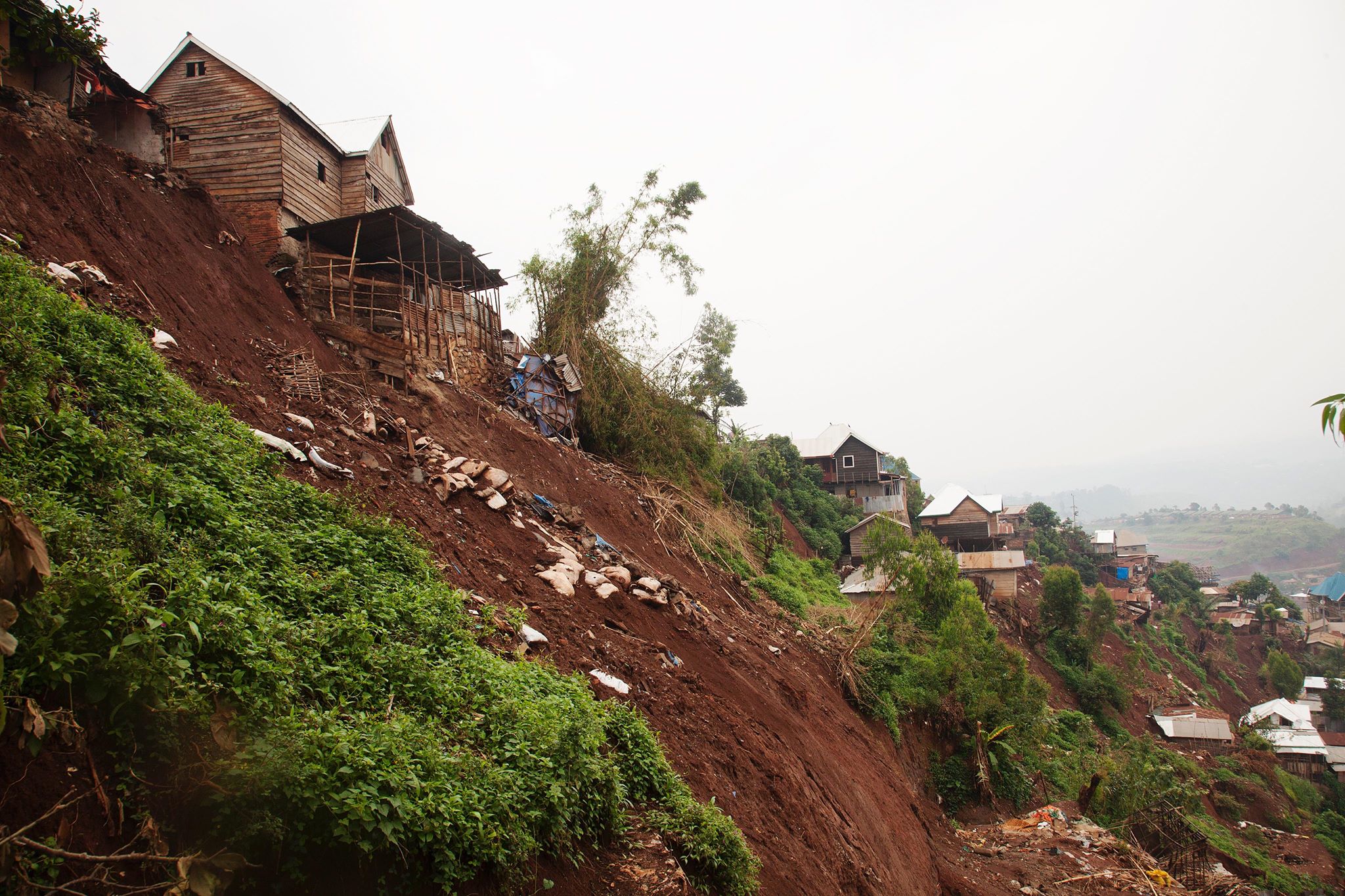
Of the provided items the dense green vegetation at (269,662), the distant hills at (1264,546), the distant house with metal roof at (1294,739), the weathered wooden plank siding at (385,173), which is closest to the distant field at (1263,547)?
the distant hills at (1264,546)

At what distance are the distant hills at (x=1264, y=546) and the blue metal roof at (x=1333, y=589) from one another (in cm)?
4079

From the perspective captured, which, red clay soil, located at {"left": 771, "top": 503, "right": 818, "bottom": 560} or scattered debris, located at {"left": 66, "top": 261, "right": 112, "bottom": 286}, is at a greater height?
scattered debris, located at {"left": 66, "top": 261, "right": 112, "bottom": 286}

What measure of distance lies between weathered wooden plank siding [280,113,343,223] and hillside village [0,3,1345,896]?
91mm

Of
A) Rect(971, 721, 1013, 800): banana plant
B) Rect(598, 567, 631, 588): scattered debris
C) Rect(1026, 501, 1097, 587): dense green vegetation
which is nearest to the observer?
Rect(598, 567, 631, 588): scattered debris

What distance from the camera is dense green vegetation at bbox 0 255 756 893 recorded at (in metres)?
3.42

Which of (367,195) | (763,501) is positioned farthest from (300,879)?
(763,501)

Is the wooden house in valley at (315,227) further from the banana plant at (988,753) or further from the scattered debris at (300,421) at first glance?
the banana plant at (988,753)

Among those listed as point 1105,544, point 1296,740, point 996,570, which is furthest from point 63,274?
point 1105,544

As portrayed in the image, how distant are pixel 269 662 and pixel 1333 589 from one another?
8137 centimetres

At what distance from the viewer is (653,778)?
596 centimetres

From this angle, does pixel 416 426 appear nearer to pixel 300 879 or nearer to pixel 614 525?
pixel 614 525

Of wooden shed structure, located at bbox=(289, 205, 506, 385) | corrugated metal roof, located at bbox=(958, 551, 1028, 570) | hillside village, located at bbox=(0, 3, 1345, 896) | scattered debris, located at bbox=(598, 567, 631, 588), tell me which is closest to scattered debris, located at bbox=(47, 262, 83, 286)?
hillside village, located at bbox=(0, 3, 1345, 896)

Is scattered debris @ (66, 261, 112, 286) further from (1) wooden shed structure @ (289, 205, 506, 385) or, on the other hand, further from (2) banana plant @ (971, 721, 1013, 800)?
(2) banana plant @ (971, 721, 1013, 800)

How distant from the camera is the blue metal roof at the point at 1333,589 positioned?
194 ft
